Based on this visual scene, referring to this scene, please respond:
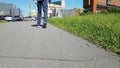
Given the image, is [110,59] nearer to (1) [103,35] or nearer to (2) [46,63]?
(2) [46,63]

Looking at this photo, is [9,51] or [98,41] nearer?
[9,51]

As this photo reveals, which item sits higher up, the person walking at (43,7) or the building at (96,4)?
the building at (96,4)

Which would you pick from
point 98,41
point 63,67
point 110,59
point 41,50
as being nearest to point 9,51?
point 41,50

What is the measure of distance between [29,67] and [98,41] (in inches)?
140

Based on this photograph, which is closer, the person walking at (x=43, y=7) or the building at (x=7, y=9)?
the person walking at (x=43, y=7)

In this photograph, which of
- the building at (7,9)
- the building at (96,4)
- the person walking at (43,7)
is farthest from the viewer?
the building at (96,4)

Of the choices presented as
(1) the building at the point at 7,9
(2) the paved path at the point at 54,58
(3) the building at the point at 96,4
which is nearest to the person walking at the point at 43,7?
(2) the paved path at the point at 54,58

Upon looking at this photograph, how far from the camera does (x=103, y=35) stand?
8.19 m

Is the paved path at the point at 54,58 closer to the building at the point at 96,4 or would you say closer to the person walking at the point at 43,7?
the person walking at the point at 43,7

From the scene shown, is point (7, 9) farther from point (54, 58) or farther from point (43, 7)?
point (54, 58)

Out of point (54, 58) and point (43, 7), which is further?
point (43, 7)

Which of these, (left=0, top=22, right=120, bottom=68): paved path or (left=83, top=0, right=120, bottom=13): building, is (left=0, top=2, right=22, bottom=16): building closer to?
(left=83, top=0, right=120, bottom=13): building

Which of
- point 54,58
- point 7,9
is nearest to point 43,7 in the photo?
point 54,58

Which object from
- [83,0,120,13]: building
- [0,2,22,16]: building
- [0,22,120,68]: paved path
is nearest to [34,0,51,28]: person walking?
[0,22,120,68]: paved path
